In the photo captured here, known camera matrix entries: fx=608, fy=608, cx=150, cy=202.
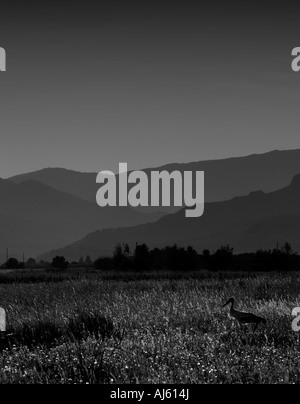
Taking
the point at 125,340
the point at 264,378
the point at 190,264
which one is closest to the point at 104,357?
the point at 125,340

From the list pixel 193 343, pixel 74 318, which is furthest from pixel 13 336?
pixel 193 343

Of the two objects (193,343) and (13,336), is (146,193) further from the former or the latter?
(13,336)

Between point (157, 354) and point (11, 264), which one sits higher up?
point (157, 354)

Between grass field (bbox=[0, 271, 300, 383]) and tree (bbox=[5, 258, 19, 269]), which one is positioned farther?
tree (bbox=[5, 258, 19, 269])

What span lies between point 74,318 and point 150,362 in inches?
210

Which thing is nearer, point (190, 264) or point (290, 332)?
point (290, 332)

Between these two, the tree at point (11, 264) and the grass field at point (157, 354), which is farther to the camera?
the tree at point (11, 264)

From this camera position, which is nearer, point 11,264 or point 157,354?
point 157,354

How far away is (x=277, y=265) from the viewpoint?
57.6 m

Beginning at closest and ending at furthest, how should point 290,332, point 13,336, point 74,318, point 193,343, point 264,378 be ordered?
point 264,378
point 193,343
point 290,332
point 13,336
point 74,318

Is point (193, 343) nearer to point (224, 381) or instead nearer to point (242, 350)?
point (242, 350)

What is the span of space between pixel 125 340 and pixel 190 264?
49.3m
